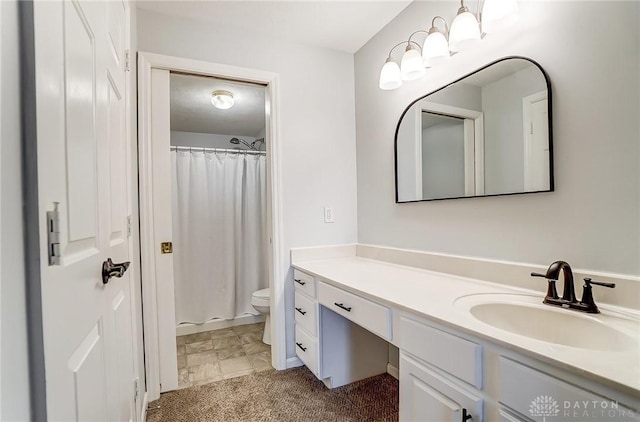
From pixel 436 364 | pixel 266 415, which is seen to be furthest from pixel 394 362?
pixel 436 364

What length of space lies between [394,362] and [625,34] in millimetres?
1965

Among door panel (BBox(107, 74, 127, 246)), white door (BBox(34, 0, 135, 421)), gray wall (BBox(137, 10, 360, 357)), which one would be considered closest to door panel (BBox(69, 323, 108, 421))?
white door (BBox(34, 0, 135, 421))

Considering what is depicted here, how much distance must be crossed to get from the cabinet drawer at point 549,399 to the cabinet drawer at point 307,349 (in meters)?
1.20

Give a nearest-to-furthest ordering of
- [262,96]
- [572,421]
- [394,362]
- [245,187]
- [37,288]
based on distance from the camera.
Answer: [37,288], [572,421], [394,362], [262,96], [245,187]

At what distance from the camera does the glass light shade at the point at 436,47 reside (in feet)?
4.97

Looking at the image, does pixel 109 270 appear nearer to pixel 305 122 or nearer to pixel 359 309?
pixel 359 309

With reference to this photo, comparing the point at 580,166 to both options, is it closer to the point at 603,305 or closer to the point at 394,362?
the point at 603,305

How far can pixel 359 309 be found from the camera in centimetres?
139

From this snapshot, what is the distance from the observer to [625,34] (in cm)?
98

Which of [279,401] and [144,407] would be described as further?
[279,401]

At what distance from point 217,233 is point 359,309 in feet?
7.04

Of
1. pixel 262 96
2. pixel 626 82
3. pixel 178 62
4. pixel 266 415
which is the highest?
pixel 262 96

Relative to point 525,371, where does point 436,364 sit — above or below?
below

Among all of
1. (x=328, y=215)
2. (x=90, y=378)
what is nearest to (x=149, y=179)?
(x=328, y=215)
